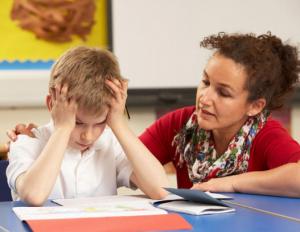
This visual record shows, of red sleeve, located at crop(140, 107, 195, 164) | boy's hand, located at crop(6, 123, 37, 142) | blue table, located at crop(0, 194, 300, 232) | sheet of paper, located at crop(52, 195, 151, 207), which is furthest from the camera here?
red sleeve, located at crop(140, 107, 195, 164)

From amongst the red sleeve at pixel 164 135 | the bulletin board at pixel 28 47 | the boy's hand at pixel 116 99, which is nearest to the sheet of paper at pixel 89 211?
the boy's hand at pixel 116 99

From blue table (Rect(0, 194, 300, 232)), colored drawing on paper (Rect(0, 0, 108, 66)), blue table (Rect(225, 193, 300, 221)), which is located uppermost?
colored drawing on paper (Rect(0, 0, 108, 66))

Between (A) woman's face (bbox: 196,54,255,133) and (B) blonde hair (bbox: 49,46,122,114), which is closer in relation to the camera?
(B) blonde hair (bbox: 49,46,122,114)

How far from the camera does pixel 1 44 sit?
309 cm

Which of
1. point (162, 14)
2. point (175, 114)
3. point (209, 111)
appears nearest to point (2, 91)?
point (162, 14)

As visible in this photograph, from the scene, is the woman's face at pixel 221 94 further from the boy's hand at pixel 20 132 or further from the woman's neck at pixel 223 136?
the boy's hand at pixel 20 132

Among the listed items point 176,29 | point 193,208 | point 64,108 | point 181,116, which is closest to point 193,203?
point 193,208

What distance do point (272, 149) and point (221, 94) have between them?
240 millimetres

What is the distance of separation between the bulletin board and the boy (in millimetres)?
1220

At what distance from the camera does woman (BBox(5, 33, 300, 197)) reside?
2035 millimetres

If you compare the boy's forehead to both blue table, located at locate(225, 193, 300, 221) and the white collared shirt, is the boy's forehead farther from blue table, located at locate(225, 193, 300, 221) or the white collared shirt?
blue table, located at locate(225, 193, 300, 221)

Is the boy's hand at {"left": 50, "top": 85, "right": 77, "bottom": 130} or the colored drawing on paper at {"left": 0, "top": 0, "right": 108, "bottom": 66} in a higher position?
the colored drawing on paper at {"left": 0, "top": 0, "right": 108, "bottom": 66}

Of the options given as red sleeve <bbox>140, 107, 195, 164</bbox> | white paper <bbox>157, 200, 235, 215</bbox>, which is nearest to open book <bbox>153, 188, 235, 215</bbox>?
white paper <bbox>157, 200, 235, 215</bbox>

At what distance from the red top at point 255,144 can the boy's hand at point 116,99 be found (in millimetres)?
444
